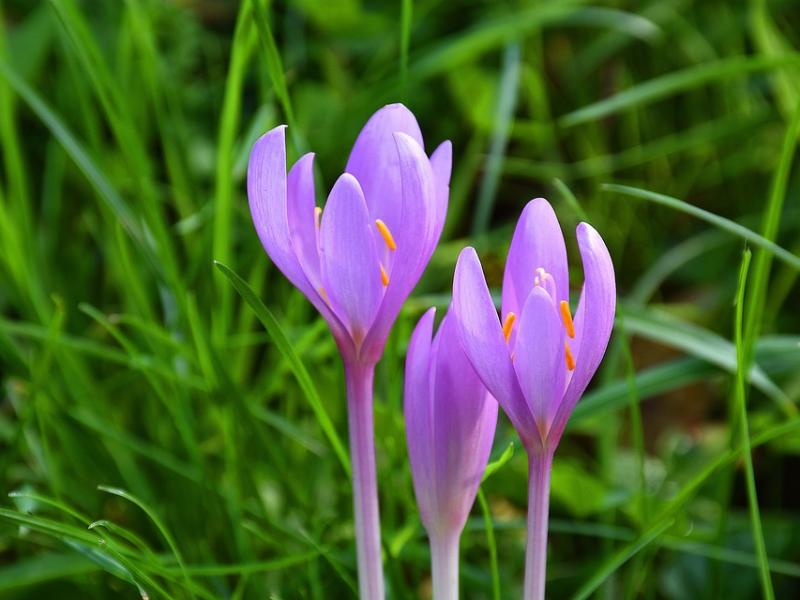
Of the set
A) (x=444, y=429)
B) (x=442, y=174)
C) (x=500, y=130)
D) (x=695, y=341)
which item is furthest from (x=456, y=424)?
(x=500, y=130)

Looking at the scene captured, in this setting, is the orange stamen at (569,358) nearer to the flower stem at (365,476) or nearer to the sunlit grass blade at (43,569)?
the flower stem at (365,476)

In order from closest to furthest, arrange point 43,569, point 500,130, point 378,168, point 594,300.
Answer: point 594,300 → point 378,168 → point 43,569 → point 500,130

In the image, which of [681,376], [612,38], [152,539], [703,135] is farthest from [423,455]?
[612,38]

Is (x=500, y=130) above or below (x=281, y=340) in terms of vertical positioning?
above

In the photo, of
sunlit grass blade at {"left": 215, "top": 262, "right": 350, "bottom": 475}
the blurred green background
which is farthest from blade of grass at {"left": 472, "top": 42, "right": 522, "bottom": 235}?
Result: sunlit grass blade at {"left": 215, "top": 262, "right": 350, "bottom": 475}

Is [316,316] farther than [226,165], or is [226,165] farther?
[316,316]

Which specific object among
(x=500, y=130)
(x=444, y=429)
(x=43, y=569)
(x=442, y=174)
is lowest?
(x=43, y=569)

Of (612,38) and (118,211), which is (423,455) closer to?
(118,211)

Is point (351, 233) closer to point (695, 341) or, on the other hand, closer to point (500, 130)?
point (695, 341)

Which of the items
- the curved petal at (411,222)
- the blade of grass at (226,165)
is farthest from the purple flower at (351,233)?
the blade of grass at (226,165)
